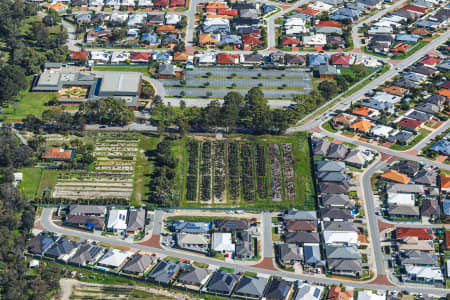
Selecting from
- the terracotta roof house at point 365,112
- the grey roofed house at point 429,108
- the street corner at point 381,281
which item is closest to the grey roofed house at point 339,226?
the street corner at point 381,281

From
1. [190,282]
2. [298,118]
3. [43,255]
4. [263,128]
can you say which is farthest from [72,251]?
[298,118]

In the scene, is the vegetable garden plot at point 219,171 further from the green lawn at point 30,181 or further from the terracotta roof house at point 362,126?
the green lawn at point 30,181

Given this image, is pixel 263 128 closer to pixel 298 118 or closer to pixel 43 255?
pixel 298 118

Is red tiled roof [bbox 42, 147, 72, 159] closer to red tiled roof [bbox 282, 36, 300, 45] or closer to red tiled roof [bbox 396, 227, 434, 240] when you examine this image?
red tiled roof [bbox 396, 227, 434, 240]

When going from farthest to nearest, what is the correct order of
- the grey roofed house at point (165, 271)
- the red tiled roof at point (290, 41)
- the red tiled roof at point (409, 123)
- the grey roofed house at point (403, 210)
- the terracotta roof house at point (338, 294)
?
the red tiled roof at point (290, 41) < the red tiled roof at point (409, 123) < the grey roofed house at point (403, 210) < the grey roofed house at point (165, 271) < the terracotta roof house at point (338, 294)

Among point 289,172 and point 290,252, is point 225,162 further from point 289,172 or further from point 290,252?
point 290,252

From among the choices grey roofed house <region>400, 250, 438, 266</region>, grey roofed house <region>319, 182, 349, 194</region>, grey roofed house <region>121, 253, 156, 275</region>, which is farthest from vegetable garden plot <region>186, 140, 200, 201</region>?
grey roofed house <region>400, 250, 438, 266</region>
